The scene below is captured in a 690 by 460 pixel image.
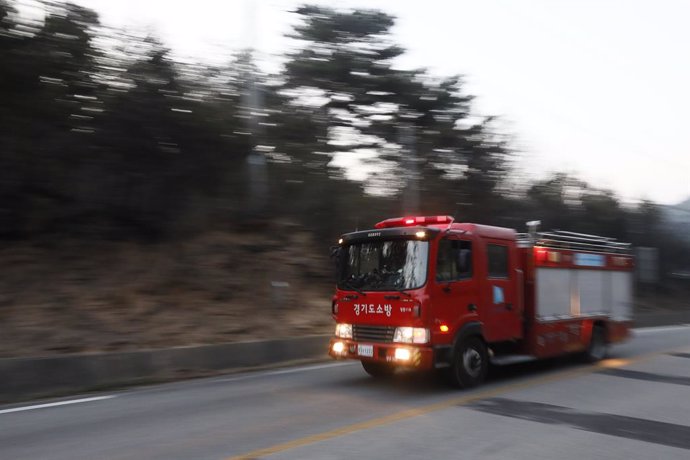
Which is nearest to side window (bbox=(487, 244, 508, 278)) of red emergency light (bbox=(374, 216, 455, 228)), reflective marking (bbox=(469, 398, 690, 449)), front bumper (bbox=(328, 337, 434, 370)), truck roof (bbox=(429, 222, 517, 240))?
truck roof (bbox=(429, 222, 517, 240))

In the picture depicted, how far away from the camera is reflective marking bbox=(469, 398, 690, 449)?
6660mm

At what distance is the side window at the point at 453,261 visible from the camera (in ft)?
29.4

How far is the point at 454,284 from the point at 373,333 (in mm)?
1395

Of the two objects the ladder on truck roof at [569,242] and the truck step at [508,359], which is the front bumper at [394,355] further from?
the ladder on truck roof at [569,242]

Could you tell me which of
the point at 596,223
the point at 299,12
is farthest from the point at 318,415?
the point at 596,223

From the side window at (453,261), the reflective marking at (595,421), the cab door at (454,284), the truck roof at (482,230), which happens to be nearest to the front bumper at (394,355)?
the cab door at (454,284)

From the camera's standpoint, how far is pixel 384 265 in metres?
9.28

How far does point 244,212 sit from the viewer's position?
718 inches

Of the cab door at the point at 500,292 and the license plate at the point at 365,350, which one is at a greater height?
the cab door at the point at 500,292

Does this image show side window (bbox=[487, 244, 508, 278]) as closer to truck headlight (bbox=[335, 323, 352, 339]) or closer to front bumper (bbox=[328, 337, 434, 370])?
front bumper (bbox=[328, 337, 434, 370])

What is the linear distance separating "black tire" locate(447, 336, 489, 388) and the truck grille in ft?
3.24

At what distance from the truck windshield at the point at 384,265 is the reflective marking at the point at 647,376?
15.6ft

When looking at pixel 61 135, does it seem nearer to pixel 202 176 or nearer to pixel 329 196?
pixel 202 176

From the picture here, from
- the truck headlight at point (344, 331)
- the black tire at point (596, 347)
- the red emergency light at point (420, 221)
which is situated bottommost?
the black tire at point (596, 347)
